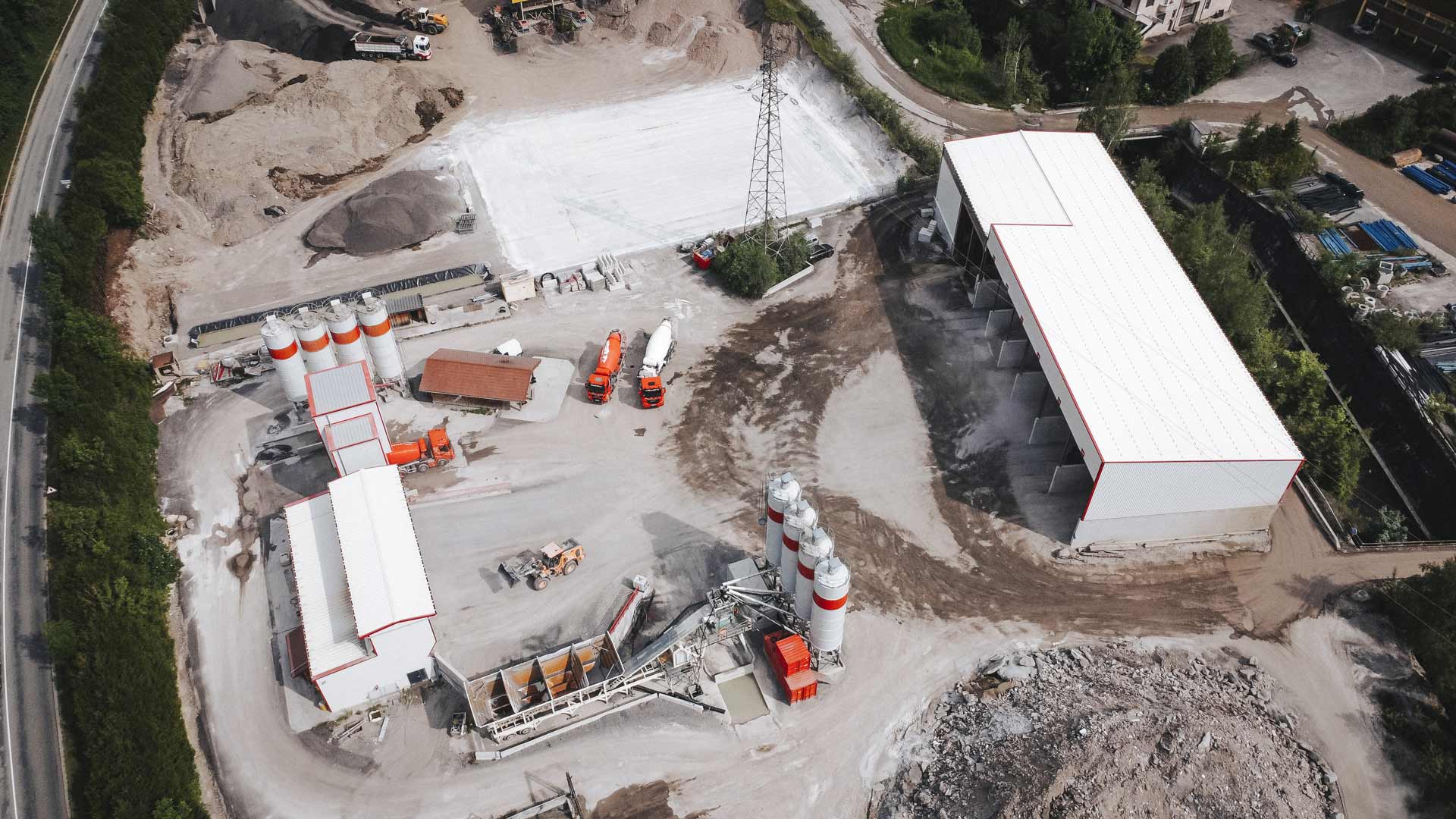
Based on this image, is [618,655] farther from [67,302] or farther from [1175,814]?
[67,302]

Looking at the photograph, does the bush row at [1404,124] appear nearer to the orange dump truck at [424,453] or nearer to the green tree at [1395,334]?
the green tree at [1395,334]

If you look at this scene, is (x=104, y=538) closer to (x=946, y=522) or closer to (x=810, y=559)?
(x=810, y=559)

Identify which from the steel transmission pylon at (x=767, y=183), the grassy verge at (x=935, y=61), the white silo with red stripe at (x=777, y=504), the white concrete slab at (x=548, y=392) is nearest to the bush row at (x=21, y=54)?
the white concrete slab at (x=548, y=392)

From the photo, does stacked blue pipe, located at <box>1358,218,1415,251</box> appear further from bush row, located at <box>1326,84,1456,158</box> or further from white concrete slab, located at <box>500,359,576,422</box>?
white concrete slab, located at <box>500,359,576,422</box>

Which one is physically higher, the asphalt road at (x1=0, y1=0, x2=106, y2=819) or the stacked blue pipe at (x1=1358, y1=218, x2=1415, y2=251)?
the stacked blue pipe at (x1=1358, y1=218, x2=1415, y2=251)

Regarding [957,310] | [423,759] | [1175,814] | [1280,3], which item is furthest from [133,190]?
[1280,3]

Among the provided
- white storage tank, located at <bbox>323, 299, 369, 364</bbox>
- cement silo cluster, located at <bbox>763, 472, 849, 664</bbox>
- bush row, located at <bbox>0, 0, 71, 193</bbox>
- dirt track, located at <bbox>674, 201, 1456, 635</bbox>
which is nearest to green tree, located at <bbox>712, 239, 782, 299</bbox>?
dirt track, located at <bbox>674, 201, 1456, 635</bbox>

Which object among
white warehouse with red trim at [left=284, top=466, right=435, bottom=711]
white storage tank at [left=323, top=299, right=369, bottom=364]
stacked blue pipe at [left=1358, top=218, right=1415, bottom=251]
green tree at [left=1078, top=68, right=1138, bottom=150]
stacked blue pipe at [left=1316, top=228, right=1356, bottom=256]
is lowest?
white warehouse with red trim at [left=284, top=466, right=435, bottom=711]

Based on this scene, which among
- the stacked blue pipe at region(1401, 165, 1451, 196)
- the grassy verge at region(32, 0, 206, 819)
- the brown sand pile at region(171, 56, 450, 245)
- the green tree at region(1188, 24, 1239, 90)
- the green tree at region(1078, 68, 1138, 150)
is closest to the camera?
the grassy verge at region(32, 0, 206, 819)
